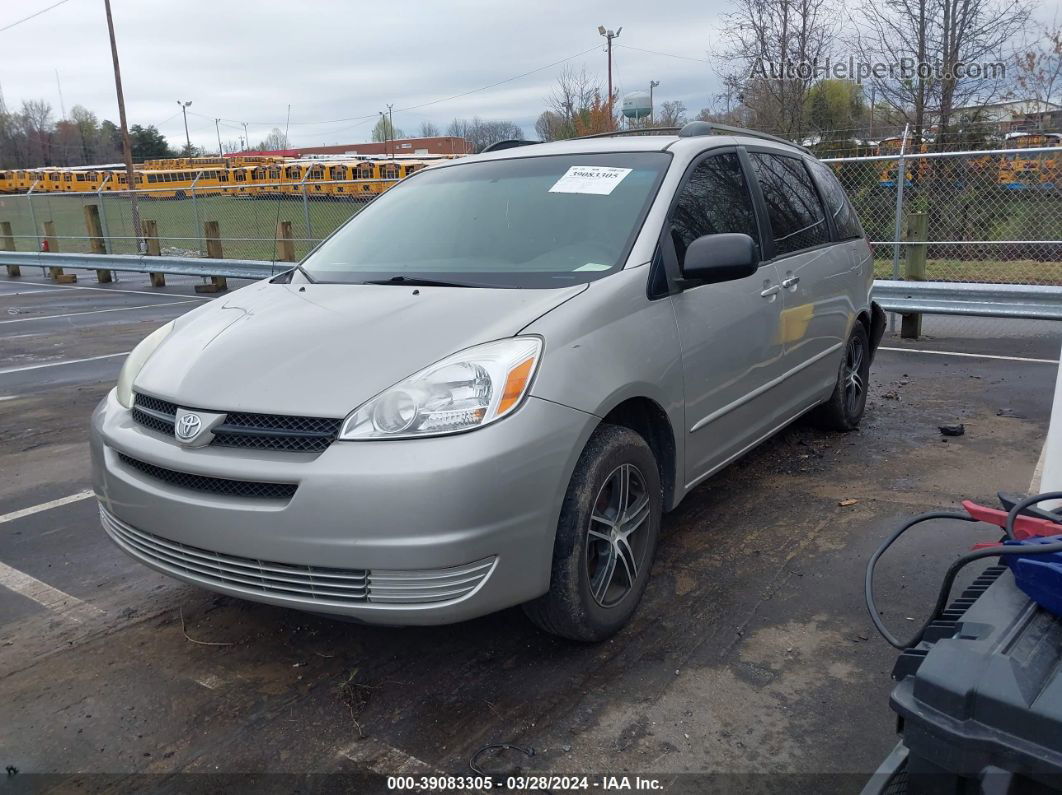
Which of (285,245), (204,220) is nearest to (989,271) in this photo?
(285,245)

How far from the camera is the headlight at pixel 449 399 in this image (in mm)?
2551

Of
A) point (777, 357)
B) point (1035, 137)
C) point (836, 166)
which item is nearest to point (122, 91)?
point (836, 166)

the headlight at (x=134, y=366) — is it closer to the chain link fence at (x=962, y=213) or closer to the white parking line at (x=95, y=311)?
the chain link fence at (x=962, y=213)

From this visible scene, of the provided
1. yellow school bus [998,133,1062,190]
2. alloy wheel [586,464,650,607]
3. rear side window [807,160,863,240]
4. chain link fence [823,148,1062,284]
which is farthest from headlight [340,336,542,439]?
yellow school bus [998,133,1062,190]

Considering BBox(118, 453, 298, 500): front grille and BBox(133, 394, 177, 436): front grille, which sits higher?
BBox(133, 394, 177, 436): front grille

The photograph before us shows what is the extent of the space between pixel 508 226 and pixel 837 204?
273 cm

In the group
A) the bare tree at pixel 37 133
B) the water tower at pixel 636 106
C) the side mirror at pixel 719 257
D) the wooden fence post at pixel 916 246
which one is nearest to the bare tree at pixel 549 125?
the water tower at pixel 636 106

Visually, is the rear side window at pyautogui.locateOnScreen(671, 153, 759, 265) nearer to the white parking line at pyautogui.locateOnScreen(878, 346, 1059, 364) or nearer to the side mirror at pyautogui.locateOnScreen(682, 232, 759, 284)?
the side mirror at pyautogui.locateOnScreen(682, 232, 759, 284)

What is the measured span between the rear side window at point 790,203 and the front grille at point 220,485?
283 centimetres

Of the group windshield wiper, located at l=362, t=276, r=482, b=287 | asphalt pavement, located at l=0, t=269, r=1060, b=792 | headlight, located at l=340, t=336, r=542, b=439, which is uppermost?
windshield wiper, located at l=362, t=276, r=482, b=287

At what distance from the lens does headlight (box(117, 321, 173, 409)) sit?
320cm

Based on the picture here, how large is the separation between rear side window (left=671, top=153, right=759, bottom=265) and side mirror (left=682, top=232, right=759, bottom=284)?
0.11m

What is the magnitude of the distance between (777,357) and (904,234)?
857 cm

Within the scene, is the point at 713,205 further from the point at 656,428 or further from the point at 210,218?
the point at 210,218
